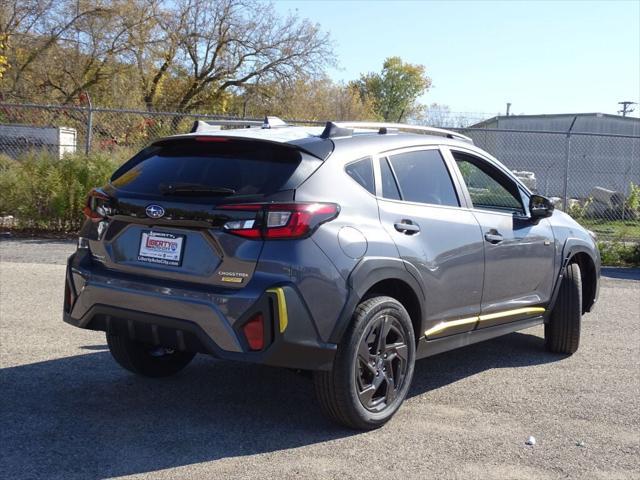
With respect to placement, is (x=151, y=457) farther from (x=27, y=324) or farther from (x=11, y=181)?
(x=11, y=181)

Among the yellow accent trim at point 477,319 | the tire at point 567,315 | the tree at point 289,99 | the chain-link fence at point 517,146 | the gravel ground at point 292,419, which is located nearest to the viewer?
the gravel ground at point 292,419

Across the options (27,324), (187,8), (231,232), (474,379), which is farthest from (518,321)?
(187,8)

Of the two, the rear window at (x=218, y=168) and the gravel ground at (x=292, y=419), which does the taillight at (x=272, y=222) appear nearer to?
the rear window at (x=218, y=168)

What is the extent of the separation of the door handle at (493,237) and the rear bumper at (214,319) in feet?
5.96

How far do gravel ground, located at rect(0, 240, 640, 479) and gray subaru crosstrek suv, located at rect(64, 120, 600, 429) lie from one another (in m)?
0.30

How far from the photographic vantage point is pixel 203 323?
13.8 feet

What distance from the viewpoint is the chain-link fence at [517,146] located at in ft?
48.5

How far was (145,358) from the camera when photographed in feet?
17.9

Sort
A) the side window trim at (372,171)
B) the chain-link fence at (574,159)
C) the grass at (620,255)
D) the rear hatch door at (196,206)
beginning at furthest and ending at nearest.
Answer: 1. the chain-link fence at (574,159)
2. the grass at (620,255)
3. the side window trim at (372,171)
4. the rear hatch door at (196,206)

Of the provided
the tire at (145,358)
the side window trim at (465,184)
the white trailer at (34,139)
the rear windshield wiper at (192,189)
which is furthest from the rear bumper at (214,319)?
the white trailer at (34,139)

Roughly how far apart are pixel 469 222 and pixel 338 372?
1.67 metres

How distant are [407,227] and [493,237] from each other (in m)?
1.05

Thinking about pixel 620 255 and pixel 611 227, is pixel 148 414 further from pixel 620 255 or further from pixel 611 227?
pixel 611 227

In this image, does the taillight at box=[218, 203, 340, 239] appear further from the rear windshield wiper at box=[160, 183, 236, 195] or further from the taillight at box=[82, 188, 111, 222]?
the taillight at box=[82, 188, 111, 222]
